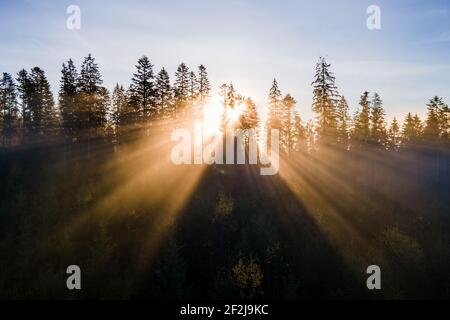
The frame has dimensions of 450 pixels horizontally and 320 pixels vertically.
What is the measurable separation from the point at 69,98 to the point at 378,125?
50431 mm

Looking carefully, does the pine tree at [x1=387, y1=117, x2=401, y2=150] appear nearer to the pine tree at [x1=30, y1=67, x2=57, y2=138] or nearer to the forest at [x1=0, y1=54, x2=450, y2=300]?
the forest at [x1=0, y1=54, x2=450, y2=300]

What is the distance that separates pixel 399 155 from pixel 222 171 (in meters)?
34.7

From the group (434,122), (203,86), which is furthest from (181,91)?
(434,122)

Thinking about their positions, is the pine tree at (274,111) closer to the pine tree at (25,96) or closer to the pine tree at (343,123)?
the pine tree at (343,123)

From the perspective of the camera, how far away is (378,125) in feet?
226

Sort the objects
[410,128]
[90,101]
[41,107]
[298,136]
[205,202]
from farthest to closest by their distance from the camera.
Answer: [410,128] < [298,136] < [41,107] < [90,101] < [205,202]

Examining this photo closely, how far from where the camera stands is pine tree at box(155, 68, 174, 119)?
60.3 metres

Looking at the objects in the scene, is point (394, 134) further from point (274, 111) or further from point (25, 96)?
point (25, 96)

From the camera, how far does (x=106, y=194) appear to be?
1505 inches

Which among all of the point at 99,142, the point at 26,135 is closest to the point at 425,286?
the point at 99,142

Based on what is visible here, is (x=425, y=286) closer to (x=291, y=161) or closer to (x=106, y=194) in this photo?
(x=106, y=194)

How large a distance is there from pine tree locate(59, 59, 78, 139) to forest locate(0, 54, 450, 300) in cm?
21

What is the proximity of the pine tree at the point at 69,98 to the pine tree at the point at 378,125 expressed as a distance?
1891 inches

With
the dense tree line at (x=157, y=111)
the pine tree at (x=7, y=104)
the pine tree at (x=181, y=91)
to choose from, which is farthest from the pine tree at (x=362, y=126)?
the pine tree at (x=7, y=104)
